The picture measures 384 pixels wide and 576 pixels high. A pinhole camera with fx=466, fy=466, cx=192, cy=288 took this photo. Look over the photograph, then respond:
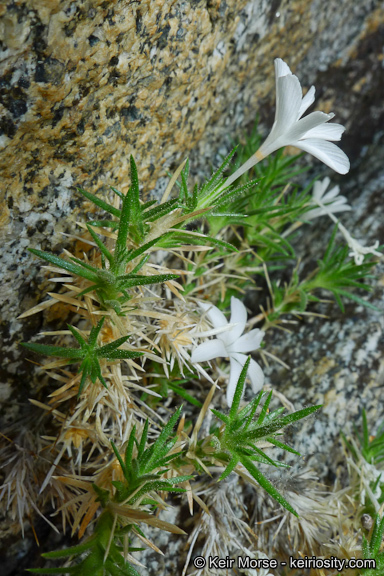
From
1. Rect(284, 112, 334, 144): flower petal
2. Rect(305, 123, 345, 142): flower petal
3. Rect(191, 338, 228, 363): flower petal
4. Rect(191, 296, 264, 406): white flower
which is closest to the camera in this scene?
Rect(284, 112, 334, 144): flower petal

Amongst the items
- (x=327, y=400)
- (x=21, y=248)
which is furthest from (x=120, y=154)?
(x=327, y=400)

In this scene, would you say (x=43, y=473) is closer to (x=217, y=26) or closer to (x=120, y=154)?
(x=120, y=154)

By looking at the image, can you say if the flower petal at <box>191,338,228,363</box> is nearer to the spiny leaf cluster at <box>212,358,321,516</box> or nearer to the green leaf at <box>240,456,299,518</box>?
the spiny leaf cluster at <box>212,358,321,516</box>

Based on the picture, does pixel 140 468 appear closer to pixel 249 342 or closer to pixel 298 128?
pixel 249 342

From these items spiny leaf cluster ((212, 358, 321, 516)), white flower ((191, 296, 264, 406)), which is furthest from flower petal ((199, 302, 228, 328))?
spiny leaf cluster ((212, 358, 321, 516))

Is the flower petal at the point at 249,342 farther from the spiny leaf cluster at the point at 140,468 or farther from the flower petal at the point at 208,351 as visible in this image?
the spiny leaf cluster at the point at 140,468

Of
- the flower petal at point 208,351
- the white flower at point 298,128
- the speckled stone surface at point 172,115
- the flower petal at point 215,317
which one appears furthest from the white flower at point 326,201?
the flower petal at point 208,351

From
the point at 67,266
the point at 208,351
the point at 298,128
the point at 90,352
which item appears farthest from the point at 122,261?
the point at 298,128
